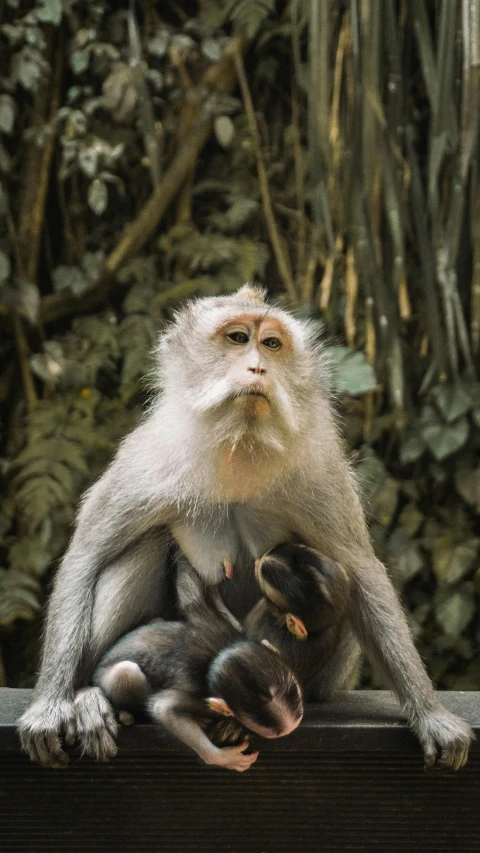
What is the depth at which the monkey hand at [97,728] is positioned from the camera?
2070 mm

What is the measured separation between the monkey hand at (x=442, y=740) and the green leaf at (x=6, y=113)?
3167 mm

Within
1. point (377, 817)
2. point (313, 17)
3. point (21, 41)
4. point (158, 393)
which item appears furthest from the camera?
point (21, 41)

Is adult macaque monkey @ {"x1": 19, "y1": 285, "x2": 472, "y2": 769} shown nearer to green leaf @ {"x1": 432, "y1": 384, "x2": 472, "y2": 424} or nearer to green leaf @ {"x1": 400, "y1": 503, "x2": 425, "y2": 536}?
green leaf @ {"x1": 432, "y1": 384, "x2": 472, "y2": 424}

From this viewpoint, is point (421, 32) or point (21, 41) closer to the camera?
→ point (421, 32)

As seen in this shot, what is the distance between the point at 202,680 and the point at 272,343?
Result: 0.75 meters

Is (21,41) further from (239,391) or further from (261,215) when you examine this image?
(239,391)

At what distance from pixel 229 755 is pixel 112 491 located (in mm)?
699

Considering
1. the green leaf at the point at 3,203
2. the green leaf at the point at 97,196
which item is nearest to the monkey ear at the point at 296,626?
the green leaf at the point at 97,196

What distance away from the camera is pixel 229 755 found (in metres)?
Result: 1.97

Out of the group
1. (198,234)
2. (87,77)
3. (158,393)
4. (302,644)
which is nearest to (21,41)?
(87,77)

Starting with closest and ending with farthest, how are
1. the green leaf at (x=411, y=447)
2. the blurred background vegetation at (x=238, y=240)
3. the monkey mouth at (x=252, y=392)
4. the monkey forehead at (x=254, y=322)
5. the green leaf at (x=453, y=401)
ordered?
1. the monkey mouth at (x=252, y=392)
2. the monkey forehead at (x=254, y=322)
3. the blurred background vegetation at (x=238, y=240)
4. the green leaf at (x=453, y=401)
5. the green leaf at (x=411, y=447)

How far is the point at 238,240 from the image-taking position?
463 cm

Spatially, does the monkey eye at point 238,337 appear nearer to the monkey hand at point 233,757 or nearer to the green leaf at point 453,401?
the monkey hand at point 233,757

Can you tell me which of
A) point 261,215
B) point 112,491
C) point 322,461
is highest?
point 261,215
